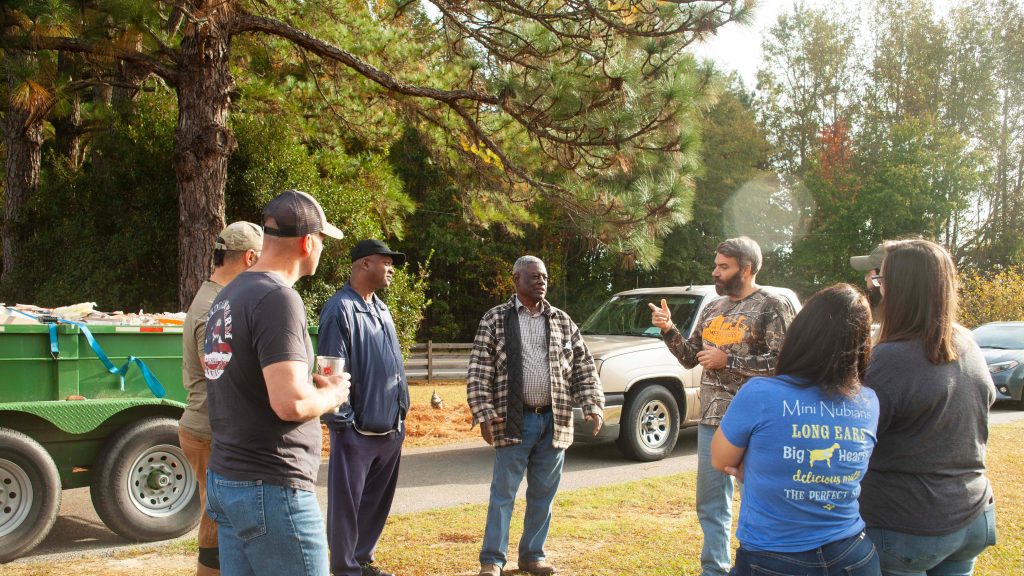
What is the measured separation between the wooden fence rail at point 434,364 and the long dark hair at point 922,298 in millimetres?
18406

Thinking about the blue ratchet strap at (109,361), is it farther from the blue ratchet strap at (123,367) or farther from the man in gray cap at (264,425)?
the man in gray cap at (264,425)

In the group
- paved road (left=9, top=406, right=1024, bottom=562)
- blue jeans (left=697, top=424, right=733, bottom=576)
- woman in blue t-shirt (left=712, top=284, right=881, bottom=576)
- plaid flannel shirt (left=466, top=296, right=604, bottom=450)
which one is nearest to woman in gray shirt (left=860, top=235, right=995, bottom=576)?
woman in blue t-shirt (left=712, top=284, right=881, bottom=576)

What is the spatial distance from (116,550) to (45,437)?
3.15ft

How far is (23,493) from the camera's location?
5.63 meters

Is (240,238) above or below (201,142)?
below

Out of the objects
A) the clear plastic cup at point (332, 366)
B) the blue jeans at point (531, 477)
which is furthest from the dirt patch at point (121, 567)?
the clear plastic cup at point (332, 366)

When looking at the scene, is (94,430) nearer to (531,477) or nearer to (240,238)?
(240,238)

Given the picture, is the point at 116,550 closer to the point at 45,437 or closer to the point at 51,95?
the point at 45,437

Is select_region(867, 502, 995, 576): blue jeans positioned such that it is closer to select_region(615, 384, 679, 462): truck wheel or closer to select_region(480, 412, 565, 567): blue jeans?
select_region(480, 412, 565, 567): blue jeans

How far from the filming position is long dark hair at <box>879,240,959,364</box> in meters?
2.90

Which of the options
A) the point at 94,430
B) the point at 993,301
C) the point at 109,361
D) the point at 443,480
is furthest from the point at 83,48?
the point at 993,301

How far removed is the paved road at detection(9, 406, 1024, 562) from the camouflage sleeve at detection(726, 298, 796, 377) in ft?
11.6

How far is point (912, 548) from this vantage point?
2.82 metres

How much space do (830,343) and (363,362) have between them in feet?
9.60
